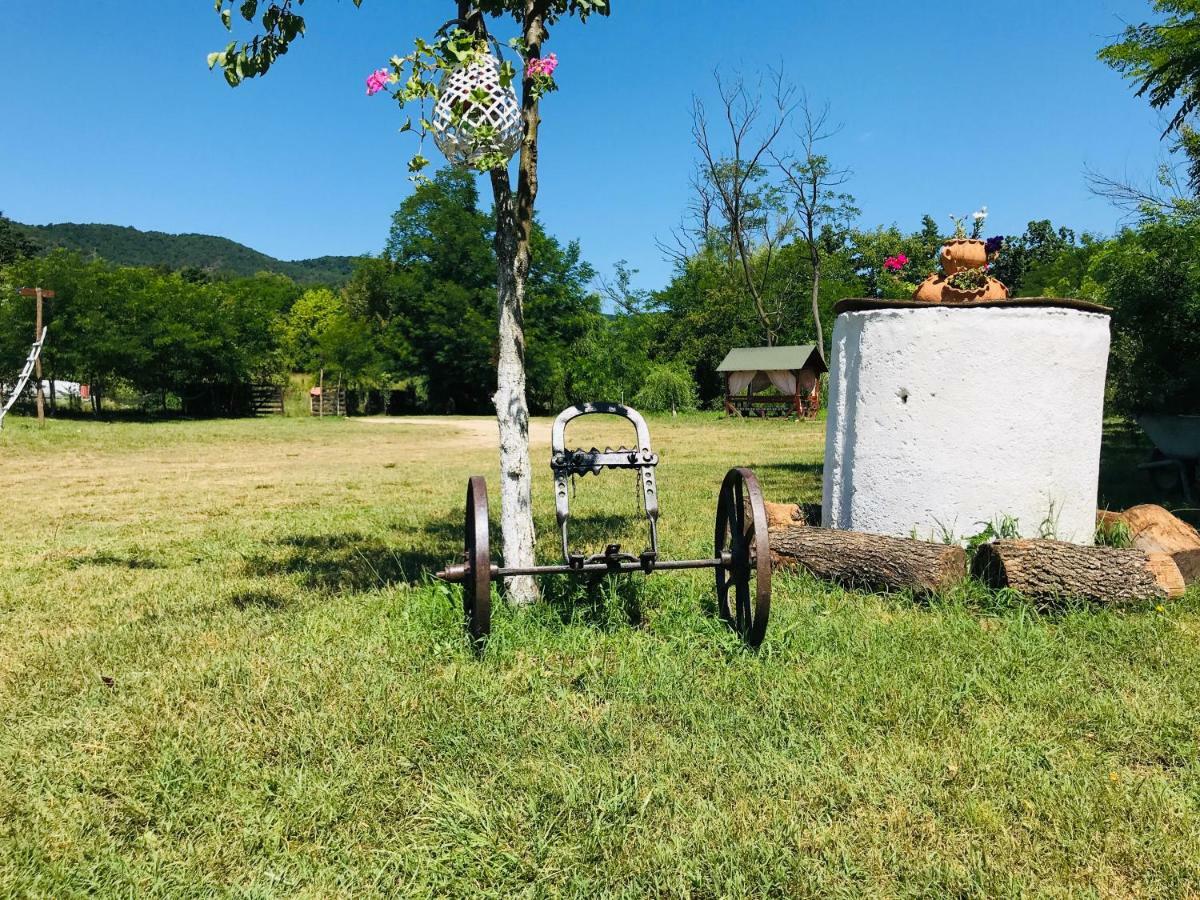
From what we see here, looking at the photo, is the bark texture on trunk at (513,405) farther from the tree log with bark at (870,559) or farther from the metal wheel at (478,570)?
the tree log with bark at (870,559)

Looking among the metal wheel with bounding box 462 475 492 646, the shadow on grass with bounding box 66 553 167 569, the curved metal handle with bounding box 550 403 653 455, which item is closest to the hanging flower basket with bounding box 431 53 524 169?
the curved metal handle with bounding box 550 403 653 455

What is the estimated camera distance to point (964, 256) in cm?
614

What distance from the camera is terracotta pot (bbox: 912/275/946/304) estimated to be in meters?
5.95

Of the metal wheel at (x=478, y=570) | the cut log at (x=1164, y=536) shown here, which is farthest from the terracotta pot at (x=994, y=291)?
the metal wheel at (x=478, y=570)

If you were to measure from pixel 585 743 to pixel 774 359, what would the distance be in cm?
3389

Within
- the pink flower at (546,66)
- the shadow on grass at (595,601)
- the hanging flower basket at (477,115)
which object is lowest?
the shadow on grass at (595,601)

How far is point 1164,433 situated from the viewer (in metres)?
8.97

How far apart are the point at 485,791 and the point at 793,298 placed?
4735 centimetres

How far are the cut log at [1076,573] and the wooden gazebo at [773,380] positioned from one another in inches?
1143

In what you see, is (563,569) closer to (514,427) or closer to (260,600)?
(514,427)

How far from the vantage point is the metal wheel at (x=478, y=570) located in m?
3.58

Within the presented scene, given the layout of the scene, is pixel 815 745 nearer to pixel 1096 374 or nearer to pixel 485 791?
pixel 485 791

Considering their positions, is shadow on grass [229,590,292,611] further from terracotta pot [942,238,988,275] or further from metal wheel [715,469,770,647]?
terracotta pot [942,238,988,275]

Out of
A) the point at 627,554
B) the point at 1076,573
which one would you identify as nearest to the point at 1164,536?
the point at 1076,573
